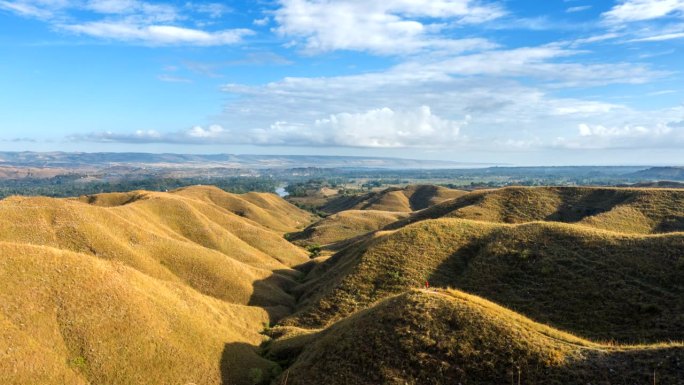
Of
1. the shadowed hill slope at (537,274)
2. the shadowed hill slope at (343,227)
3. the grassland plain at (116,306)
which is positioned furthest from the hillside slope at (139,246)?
the shadowed hill slope at (343,227)

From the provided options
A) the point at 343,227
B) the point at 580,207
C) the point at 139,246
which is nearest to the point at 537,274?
the point at 139,246

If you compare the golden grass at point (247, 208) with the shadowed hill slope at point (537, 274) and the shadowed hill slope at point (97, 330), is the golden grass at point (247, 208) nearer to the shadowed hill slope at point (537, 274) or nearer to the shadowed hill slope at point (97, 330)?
the shadowed hill slope at point (537, 274)

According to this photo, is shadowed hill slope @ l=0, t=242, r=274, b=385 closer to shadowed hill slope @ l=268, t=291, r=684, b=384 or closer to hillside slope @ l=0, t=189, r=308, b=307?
shadowed hill slope @ l=268, t=291, r=684, b=384

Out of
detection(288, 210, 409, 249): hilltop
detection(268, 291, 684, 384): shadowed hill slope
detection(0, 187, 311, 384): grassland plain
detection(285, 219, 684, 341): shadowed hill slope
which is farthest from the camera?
detection(288, 210, 409, 249): hilltop

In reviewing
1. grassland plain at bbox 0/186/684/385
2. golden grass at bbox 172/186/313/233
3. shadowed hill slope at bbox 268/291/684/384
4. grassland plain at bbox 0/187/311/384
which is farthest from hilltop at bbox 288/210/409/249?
shadowed hill slope at bbox 268/291/684/384

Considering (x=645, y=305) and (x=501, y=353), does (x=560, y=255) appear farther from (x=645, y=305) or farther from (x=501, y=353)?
(x=501, y=353)

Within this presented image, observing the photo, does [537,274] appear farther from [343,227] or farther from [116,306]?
[343,227]
